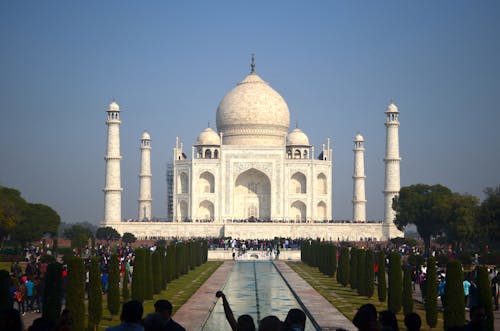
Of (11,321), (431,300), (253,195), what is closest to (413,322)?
(11,321)

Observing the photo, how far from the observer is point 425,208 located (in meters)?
36.5

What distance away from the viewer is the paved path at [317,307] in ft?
41.4

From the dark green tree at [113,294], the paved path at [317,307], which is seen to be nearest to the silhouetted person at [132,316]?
the paved path at [317,307]

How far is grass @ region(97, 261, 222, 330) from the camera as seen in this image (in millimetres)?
13816

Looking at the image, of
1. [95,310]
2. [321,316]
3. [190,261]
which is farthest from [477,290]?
[190,261]

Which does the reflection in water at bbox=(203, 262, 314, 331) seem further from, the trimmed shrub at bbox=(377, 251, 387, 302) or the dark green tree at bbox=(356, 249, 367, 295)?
the trimmed shrub at bbox=(377, 251, 387, 302)

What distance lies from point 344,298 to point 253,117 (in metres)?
30.2

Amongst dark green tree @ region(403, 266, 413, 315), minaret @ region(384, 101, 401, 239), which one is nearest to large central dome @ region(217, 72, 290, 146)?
minaret @ region(384, 101, 401, 239)

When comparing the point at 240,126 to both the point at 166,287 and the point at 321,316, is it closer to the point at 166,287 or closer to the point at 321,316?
the point at 166,287

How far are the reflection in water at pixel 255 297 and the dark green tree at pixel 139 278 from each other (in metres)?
1.46

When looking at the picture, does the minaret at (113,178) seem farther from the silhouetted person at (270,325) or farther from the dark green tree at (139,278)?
the silhouetted person at (270,325)

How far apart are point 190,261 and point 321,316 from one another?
12409 mm

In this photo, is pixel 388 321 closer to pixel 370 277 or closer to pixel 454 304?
pixel 454 304

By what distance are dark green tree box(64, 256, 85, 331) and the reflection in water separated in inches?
85.4
